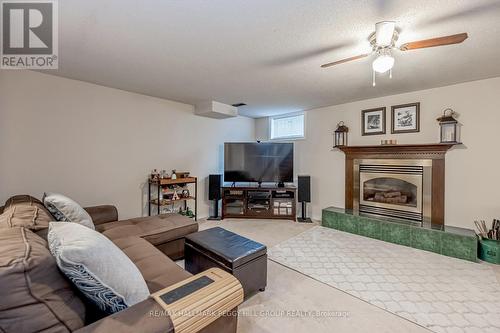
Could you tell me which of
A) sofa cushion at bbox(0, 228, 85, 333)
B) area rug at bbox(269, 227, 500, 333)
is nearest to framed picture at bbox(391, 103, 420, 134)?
area rug at bbox(269, 227, 500, 333)

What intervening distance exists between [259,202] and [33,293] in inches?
156

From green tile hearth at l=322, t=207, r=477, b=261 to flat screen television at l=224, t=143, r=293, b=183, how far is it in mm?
1209

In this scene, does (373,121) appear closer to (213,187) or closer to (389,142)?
(389,142)

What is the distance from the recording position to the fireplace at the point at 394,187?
135 inches

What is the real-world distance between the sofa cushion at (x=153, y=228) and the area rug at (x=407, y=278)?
1157mm

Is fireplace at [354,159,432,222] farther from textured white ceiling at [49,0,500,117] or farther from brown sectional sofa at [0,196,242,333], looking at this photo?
brown sectional sofa at [0,196,242,333]

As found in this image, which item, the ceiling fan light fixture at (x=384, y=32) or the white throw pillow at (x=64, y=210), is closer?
the ceiling fan light fixture at (x=384, y=32)

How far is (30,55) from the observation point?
91.9 inches

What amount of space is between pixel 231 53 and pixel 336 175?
308cm

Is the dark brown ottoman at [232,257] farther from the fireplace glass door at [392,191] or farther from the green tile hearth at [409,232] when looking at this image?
the fireplace glass door at [392,191]

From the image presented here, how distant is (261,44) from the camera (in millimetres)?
2061

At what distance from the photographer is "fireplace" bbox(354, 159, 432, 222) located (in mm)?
3432

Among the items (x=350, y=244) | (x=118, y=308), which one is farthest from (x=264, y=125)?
(x=118, y=308)

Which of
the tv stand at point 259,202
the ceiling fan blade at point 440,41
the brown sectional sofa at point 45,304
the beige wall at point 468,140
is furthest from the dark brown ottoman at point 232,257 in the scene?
the beige wall at point 468,140
